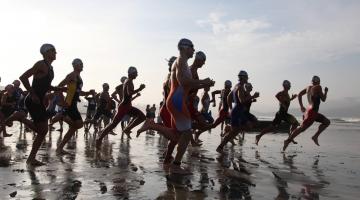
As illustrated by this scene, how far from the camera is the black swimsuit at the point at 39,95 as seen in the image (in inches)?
274

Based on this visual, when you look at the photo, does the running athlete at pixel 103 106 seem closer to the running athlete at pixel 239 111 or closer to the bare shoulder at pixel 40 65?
the running athlete at pixel 239 111

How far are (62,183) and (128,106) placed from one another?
16.0 ft

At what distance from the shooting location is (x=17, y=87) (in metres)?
16.2

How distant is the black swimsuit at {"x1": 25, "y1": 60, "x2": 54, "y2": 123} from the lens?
697cm

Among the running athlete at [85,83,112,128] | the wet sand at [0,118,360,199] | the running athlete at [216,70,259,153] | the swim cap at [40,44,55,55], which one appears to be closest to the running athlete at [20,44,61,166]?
the swim cap at [40,44,55,55]

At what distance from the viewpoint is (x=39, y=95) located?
6996mm

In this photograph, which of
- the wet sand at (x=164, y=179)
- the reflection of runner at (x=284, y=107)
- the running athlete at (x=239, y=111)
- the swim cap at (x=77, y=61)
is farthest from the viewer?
the reflection of runner at (x=284, y=107)

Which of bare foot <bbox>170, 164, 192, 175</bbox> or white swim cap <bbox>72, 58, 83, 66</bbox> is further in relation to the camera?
white swim cap <bbox>72, 58, 83, 66</bbox>

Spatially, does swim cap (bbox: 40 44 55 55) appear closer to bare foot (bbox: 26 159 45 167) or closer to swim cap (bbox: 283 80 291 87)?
bare foot (bbox: 26 159 45 167)

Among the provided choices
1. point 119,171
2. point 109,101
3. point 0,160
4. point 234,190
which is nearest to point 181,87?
point 119,171

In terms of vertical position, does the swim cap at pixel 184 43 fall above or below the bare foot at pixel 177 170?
above

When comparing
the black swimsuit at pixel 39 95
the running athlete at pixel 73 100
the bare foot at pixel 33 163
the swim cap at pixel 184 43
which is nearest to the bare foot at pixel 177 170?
the swim cap at pixel 184 43

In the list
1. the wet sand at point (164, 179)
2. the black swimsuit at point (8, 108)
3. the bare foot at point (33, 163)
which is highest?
the black swimsuit at point (8, 108)

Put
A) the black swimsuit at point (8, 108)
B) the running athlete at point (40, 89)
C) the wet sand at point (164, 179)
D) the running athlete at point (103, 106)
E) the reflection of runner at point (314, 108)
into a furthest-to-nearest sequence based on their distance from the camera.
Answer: the running athlete at point (103, 106) → the black swimsuit at point (8, 108) → the reflection of runner at point (314, 108) → the running athlete at point (40, 89) → the wet sand at point (164, 179)
